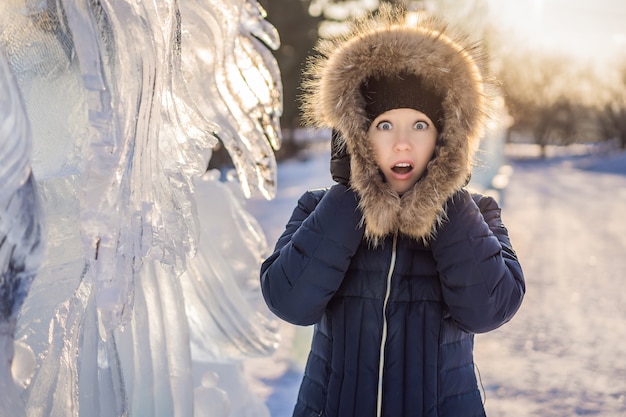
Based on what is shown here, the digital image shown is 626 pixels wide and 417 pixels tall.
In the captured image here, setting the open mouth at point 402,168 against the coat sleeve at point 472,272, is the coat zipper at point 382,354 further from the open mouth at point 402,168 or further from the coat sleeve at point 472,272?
the open mouth at point 402,168

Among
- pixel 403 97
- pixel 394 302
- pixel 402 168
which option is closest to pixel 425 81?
pixel 403 97

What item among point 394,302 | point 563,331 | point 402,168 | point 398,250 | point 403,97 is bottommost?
point 563,331

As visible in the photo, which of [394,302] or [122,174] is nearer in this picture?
[122,174]

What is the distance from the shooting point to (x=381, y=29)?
1741 mm

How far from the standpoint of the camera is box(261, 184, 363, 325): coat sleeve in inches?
62.5

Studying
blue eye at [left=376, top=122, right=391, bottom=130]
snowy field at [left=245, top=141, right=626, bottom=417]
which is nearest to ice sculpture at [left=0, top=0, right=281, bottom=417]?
blue eye at [left=376, top=122, right=391, bottom=130]

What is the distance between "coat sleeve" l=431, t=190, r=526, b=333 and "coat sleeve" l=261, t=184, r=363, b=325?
7.9 inches

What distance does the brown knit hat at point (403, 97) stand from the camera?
168 cm

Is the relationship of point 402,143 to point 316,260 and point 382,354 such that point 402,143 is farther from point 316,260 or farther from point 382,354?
point 382,354

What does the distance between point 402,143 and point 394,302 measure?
36cm

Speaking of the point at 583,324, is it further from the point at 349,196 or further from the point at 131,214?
the point at 131,214

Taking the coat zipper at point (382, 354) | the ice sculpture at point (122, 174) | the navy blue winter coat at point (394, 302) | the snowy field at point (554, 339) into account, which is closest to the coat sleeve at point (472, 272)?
the navy blue winter coat at point (394, 302)

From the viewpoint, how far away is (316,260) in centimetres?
159

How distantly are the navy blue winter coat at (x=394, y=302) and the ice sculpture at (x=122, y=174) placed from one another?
0.28 meters
